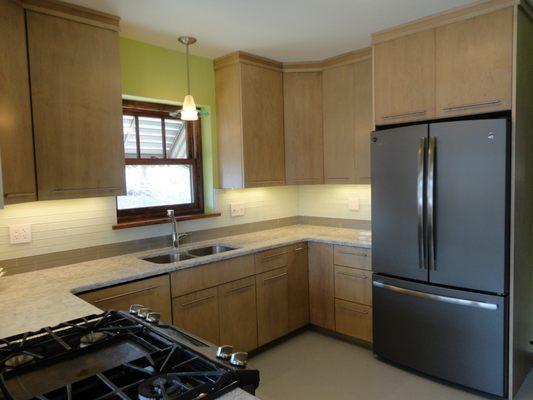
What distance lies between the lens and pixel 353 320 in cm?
317

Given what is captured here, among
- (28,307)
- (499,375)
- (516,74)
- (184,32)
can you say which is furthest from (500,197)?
(28,307)

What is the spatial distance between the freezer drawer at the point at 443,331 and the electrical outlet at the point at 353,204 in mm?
1012

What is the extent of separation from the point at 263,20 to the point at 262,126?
3.34 ft

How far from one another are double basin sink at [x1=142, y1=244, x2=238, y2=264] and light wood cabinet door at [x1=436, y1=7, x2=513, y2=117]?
1.89 meters

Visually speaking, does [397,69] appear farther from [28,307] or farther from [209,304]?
[28,307]

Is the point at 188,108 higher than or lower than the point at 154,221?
higher

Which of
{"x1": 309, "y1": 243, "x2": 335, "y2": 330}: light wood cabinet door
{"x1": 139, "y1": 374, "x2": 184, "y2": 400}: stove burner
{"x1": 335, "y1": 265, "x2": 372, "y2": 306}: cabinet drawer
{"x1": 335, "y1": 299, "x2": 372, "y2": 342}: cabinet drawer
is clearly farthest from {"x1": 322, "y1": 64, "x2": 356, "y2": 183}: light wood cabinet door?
{"x1": 139, "y1": 374, "x2": 184, "y2": 400}: stove burner

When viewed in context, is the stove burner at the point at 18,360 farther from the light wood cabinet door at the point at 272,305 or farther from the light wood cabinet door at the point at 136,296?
the light wood cabinet door at the point at 272,305

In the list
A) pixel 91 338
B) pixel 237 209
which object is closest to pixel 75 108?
pixel 91 338

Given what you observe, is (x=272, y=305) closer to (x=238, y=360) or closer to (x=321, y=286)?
(x=321, y=286)

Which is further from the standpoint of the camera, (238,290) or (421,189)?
(238,290)

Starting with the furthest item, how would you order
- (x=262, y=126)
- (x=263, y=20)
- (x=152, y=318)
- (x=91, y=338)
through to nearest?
1. (x=262, y=126)
2. (x=263, y=20)
3. (x=152, y=318)
4. (x=91, y=338)

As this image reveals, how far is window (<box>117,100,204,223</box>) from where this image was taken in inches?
120

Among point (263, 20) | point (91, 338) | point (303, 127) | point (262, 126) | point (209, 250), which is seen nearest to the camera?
point (91, 338)
